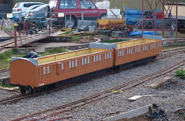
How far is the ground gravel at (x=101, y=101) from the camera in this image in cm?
789

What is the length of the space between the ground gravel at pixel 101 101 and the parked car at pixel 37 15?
578 inches

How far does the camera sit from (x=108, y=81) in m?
12.0

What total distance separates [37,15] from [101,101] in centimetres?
1881

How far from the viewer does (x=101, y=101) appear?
29.5ft

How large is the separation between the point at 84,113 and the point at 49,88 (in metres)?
3.17

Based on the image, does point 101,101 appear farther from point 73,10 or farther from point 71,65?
point 73,10

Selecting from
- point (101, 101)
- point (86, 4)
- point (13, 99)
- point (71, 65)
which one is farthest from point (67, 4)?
point (101, 101)

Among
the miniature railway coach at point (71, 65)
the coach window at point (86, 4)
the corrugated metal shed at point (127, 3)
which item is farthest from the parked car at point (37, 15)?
the corrugated metal shed at point (127, 3)

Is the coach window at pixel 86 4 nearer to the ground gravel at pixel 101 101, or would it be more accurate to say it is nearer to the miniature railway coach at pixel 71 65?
the miniature railway coach at pixel 71 65

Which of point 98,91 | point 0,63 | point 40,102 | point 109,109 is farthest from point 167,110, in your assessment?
point 0,63

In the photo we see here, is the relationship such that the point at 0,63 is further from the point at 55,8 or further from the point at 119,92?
the point at 55,8

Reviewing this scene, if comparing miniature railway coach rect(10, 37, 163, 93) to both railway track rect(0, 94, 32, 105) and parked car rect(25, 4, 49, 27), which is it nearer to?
railway track rect(0, 94, 32, 105)

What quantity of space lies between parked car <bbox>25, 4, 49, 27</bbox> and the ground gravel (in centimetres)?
1467

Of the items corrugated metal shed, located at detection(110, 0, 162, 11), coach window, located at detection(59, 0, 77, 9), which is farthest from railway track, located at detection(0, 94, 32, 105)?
corrugated metal shed, located at detection(110, 0, 162, 11)
